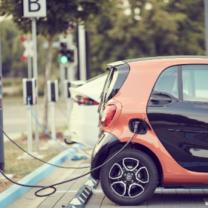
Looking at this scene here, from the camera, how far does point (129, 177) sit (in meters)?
8.63

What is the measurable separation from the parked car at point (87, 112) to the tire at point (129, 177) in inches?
106

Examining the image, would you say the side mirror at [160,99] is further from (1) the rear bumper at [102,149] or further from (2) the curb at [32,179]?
(2) the curb at [32,179]

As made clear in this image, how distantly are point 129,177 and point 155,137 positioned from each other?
1.87 feet

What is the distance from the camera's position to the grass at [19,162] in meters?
11.2

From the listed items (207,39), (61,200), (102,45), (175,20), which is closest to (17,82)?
(102,45)

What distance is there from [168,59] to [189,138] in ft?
3.40

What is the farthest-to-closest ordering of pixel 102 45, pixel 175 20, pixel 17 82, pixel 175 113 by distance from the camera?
pixel 17 82 → pixel 102 45 → pixel 175 20 → pixel 175 113

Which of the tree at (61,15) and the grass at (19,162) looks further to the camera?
the tree at (61,15)

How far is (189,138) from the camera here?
338 inches

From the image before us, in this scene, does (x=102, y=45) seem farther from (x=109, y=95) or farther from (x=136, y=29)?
(x=109, y=95)

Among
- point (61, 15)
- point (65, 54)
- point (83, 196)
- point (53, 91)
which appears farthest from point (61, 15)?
point (83, 196)

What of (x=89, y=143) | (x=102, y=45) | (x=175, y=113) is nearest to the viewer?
(x=175, y=113)

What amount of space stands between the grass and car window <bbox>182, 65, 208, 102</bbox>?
2879 millimetres

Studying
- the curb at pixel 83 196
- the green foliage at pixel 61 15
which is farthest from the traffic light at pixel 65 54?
the curb at pixel 83 196
